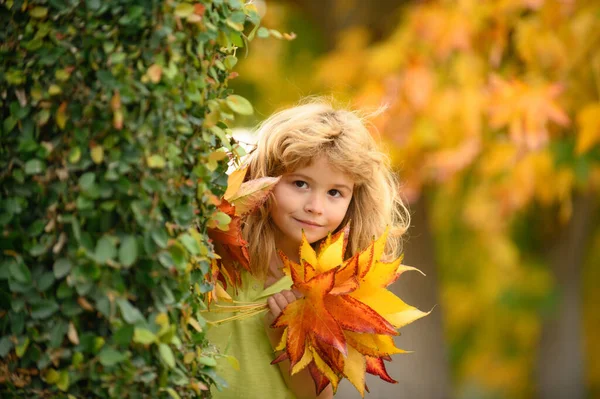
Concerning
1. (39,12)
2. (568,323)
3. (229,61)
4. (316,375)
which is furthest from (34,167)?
(568,323)

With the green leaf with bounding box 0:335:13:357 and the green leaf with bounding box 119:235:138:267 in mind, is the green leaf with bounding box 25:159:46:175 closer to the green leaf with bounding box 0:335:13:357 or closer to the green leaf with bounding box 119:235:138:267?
the green leaf with bounding box 119:235:138:267

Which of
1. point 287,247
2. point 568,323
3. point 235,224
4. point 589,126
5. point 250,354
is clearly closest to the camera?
point 235,224

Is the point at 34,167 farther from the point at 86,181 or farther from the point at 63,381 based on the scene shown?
the point at 63,381

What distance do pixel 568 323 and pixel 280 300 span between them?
299 inches

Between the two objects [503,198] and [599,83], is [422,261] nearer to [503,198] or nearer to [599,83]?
[503,198]

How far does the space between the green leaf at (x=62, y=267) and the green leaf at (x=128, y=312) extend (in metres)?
0.12

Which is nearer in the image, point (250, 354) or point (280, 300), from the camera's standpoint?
point (280, 300)

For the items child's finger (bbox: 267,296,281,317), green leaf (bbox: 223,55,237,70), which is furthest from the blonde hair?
green leaf (bbox: 223,55,237,70)

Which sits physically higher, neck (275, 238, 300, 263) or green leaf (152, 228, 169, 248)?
neck (275, 238, 300, 263)

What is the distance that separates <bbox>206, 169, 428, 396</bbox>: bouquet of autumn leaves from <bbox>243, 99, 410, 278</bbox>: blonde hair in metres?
0.26

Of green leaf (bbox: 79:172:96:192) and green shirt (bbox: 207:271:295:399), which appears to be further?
green shirt (bbox: 207:271:295:399)

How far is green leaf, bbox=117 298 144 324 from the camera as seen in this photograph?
5.38 feet

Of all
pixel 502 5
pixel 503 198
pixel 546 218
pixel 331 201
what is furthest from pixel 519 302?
pixel 331 201

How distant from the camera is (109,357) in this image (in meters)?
1.65
